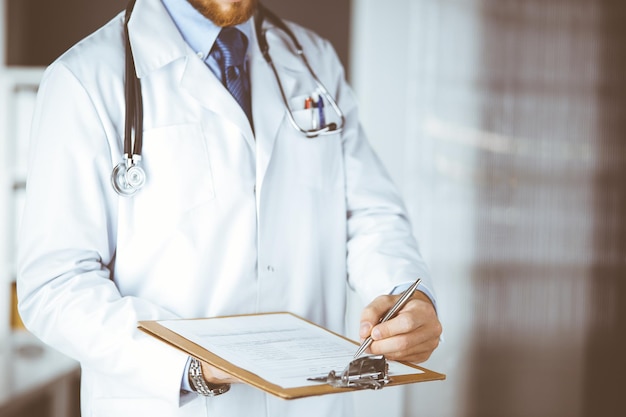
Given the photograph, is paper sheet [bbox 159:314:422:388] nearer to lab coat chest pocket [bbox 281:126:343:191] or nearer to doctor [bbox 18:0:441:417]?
doctor [bbox 18:0:441:417]

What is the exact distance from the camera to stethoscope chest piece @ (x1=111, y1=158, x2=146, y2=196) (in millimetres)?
1107

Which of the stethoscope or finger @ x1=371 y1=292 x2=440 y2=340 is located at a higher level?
the stethoscope

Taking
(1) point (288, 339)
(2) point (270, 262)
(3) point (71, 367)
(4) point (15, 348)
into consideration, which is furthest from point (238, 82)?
(4) point (15, 348)

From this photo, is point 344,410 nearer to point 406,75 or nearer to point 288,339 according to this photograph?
point 288,339

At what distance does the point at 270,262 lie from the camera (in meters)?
1.27

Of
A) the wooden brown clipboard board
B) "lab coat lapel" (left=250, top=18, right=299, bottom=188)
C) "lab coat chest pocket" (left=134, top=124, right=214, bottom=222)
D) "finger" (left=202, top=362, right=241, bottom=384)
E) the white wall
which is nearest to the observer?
the wooden brown clipboard board

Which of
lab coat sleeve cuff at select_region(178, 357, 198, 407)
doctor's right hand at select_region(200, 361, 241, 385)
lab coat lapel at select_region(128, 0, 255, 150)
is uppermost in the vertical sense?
lab coat lapel at select_region(128, 0, 255, 150)

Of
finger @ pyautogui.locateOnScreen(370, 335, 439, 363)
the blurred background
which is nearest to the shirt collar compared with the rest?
finger @ pyautogui.locateOnScreen(370, 335, 439, 363)

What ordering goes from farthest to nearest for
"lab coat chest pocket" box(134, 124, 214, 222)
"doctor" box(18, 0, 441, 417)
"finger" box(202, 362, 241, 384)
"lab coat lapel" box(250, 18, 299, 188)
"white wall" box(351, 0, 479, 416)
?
"white wall" box(351, 0, 479, 416) < "lab coat lapel" box(250, 18, 299, 188) < "lab coat chest pocket" box(134, 124, 214, 222) < "doctor" box(18, 0, 441, 417) < "finger" box(202, 362, 241, 384)

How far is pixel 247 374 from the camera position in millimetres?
→ 858

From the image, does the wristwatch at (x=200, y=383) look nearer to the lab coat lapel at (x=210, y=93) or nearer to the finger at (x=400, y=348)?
the finger at (x=400, y=348)

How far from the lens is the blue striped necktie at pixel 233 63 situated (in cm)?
132

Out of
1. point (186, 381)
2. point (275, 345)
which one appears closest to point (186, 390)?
point (186, 381)

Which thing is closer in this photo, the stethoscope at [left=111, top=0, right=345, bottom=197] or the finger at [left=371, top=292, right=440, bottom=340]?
the finger at [left=371, top=292, right=440, bottom=340]
